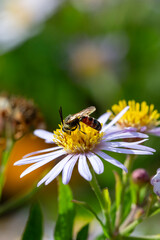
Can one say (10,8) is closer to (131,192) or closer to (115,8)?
(115,8)

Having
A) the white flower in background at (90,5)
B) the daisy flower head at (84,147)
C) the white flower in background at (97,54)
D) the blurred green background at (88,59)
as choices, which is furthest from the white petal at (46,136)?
the white flower in background at (90,5)

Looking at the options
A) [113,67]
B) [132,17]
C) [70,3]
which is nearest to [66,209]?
[113,67]

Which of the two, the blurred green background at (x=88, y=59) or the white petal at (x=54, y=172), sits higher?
the blurred green background at (x=88, y=59)

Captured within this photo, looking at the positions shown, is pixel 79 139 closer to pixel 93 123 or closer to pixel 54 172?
pixel 93 123

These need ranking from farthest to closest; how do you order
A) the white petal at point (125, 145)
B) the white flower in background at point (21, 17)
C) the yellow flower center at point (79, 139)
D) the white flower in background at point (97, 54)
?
the white flower in background at point (21, 17) < the white flower in background at point (97, 54) < the yellow flower center at point (79, 139) < the white petal at point (125, 145)

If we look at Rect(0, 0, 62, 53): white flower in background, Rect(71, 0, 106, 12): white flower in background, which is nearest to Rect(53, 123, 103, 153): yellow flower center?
Rect(0, 0, 62, 53): white flower in background

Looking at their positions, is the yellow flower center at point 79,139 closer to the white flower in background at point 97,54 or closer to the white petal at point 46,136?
the white petal at point 46,136
